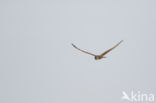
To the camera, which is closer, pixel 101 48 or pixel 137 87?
pixel 137 87

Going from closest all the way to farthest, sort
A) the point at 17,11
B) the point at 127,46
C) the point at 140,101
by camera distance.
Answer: the point at 140,101, the point at 127,46, the point at 17,11

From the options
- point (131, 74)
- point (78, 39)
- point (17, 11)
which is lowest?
point (131, 74)

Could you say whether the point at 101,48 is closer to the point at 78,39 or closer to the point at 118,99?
the point at 78,39

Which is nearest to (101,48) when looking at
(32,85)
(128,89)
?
(32,85)

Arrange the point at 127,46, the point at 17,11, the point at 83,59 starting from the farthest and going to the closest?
the point at 17,11
the point at 127,46
the point at 83,59

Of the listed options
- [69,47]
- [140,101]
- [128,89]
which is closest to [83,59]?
[69,47]

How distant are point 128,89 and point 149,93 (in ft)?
19.5

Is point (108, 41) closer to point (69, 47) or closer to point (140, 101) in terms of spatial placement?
point (69, 47)

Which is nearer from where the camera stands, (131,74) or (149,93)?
(149,93)

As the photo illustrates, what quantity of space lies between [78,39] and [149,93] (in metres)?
28.8

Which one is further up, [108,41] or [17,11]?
[17,11]

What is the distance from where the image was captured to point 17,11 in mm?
123000

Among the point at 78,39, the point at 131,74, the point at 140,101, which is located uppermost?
the point at 78,39

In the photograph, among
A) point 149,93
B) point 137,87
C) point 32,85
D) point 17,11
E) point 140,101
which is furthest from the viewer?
point 17,11
